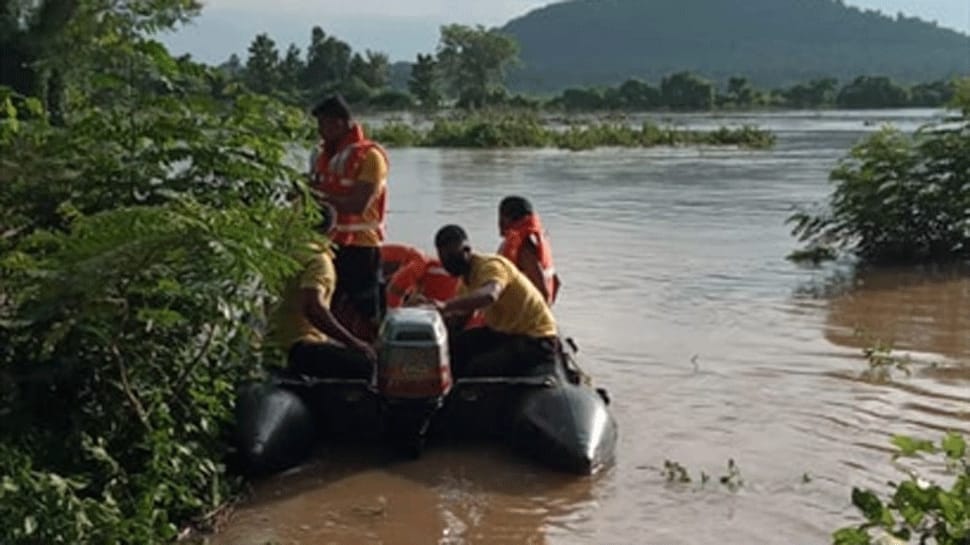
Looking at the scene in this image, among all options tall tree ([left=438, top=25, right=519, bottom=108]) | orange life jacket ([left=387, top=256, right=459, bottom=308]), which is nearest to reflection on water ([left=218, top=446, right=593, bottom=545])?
orange life jacket ([left=387, top=256, right=459, bottom=308])

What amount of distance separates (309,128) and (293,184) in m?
0.65

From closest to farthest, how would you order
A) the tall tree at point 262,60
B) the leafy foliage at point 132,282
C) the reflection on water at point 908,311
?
the leafy foliage at point 132,282 < the reflection on water at point 908,311 < the tall tree at point 262,60

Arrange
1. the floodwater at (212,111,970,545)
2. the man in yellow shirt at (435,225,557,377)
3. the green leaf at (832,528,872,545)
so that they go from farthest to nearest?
1. the man in yellow shirt at (435,225,557,377)
2. the floodwater at (212,111,970,545)
3. the green leaf at (832,528,872,545)

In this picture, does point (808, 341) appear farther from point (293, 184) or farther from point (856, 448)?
point (293, 184)

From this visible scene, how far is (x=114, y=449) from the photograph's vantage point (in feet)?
21.6

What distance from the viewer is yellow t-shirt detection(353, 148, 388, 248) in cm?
906

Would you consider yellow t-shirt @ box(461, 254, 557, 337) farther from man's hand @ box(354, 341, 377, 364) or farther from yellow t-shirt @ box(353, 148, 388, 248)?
yellow t-shirt @ box(353, 148, 388, 248)

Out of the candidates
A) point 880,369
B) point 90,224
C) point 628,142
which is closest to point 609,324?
point 880,369

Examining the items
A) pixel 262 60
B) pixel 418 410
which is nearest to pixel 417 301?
pixel 418 410

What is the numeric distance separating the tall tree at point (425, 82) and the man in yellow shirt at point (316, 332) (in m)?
83.0

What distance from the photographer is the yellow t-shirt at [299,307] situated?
816cm

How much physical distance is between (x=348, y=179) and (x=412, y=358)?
6.45 ft

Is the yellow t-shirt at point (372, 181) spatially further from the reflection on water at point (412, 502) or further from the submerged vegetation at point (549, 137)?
the submerged vegetation at point (549, 137)

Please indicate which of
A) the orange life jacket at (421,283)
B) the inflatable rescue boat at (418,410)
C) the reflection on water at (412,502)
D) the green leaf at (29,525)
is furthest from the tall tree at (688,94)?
the green leaf at (29,525)
